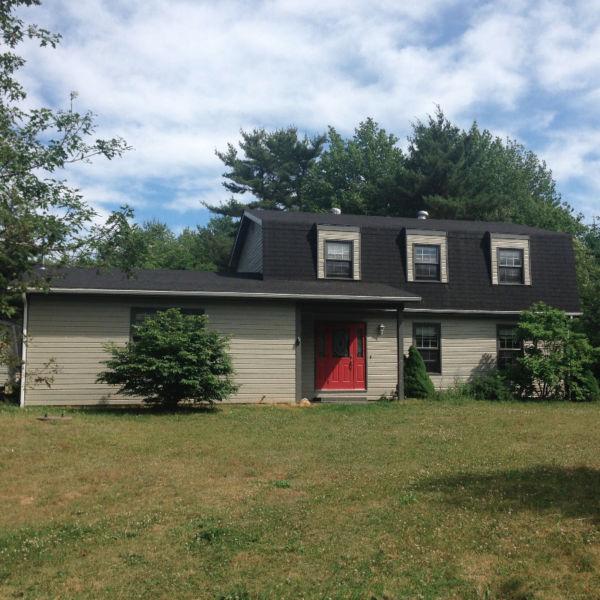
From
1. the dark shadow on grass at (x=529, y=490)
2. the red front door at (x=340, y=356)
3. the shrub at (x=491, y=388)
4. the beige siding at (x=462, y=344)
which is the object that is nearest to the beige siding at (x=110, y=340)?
the red front door at (x=340, y=356)

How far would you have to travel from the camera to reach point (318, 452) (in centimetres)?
1044

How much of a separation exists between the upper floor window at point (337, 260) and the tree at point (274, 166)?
25117mm

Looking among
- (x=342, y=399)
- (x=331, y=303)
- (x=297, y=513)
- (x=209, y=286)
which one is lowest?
(x=297, y=513)

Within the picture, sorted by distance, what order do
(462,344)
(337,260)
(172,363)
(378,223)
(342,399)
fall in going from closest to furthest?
(172,363)
(342,399)
(337,260)
(462,344)
(378,223)

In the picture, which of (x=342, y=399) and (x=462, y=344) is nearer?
(x=342, y=399)

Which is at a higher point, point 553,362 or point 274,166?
point 274,166

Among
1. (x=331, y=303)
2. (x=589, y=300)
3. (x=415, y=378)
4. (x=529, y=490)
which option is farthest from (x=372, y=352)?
(x=529, y=490)

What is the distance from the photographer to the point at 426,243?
21.5 metres

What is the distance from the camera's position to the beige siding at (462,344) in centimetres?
2042

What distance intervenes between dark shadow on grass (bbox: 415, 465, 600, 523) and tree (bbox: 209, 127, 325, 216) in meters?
38.0

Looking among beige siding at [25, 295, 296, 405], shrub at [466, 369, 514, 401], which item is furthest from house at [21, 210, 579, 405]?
shrub at [466, 369, 514, 401]

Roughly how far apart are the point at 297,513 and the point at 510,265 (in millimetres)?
17015

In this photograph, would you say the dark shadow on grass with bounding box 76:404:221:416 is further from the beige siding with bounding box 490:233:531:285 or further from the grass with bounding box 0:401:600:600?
the beige siding with bounding box 490:233:531:285

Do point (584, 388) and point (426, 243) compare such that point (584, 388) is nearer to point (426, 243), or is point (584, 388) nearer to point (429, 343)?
point (429, 343)
